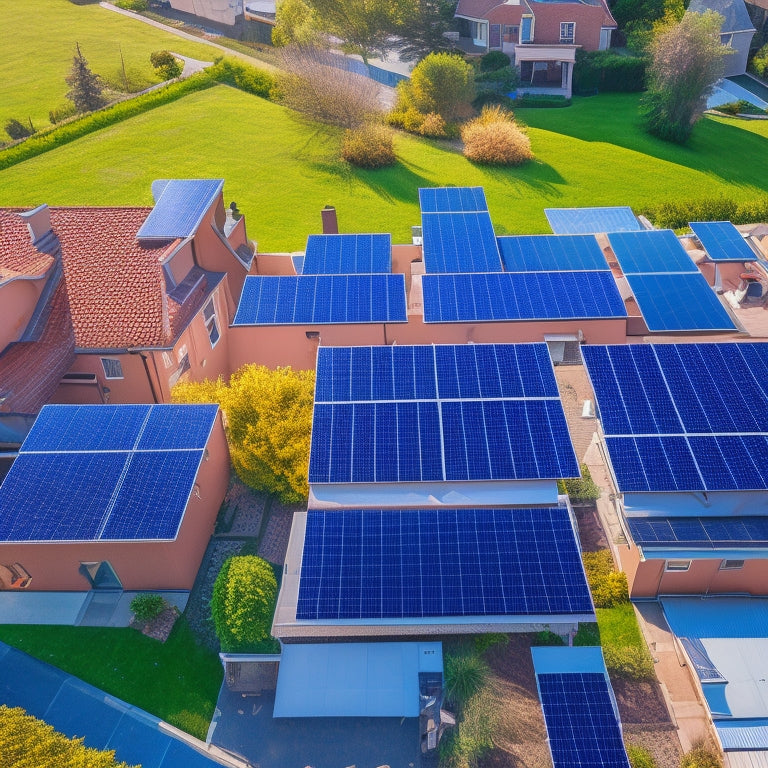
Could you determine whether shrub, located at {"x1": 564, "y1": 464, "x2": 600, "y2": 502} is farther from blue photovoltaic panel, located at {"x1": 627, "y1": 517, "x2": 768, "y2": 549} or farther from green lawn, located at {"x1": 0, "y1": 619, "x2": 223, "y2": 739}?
green lawn, located at {"x1": 0, "y1": 619, "x2": 223, "y2": 739}

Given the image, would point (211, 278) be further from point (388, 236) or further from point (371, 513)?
point (371, 513)

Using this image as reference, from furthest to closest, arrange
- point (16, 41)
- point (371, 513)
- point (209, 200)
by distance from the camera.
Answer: point (16, 41) < point (209, 200) < point (371, 513)

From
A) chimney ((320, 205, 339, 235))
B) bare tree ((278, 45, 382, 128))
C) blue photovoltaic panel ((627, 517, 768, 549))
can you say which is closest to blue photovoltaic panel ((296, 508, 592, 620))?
blue photovoltaic panel ((627, 517, 768, 549))

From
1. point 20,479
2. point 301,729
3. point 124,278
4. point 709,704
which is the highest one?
point 124,278

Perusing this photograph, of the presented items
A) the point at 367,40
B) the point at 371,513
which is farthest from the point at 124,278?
the point at 367,40

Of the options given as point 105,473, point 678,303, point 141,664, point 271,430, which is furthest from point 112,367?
point 678,303
